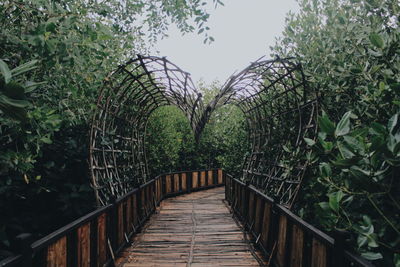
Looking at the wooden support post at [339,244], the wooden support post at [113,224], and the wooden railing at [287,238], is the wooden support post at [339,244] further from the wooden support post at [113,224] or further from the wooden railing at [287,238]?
the wooden support post at [113,224]

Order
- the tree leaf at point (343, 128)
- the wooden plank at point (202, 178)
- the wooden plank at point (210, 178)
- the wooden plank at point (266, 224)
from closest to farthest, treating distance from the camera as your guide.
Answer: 1. the tree leaf at point (343, 128)
2. the wooden plank at point (266, 224)
3. the wooden plank at point (202, 178)
4. the wooden plank at point (210, 178)

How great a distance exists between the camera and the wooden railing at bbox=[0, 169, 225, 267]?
2287mm

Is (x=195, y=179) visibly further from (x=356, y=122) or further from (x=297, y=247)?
(x=356, y=122)

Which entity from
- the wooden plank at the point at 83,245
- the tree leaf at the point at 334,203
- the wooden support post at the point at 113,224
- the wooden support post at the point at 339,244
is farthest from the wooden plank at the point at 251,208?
the tree leaf at the point at 334,203

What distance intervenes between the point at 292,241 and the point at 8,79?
10.6ft

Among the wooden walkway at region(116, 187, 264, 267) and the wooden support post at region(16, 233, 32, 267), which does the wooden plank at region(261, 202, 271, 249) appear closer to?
the wooden walkway at region(116, 187, 264, 267)

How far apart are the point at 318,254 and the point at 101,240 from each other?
8.55 feet

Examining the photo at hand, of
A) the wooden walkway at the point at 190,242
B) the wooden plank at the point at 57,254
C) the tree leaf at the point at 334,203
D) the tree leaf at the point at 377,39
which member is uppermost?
the tree leaf at the point at 377,39

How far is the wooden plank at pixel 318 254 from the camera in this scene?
8.54ft

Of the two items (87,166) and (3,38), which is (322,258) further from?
(87,166)

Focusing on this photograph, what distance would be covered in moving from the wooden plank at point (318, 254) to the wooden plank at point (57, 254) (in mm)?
2149

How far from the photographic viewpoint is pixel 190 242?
5.84 meters

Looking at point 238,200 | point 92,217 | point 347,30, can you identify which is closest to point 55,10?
point 92,217

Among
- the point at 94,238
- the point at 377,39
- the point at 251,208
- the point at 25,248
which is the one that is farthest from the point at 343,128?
the point at 251,208
